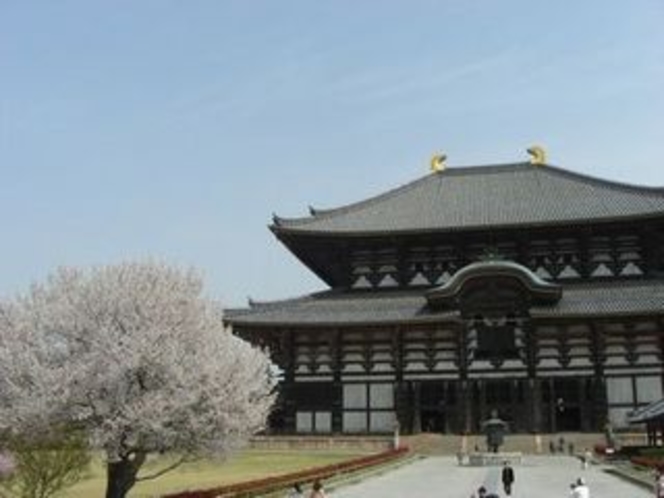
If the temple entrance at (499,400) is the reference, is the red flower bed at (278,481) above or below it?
below

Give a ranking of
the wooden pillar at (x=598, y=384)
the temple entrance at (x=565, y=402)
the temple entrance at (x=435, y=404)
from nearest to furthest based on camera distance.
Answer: the wooden pillar at (x=598, y=384), the temple entrance at (x=565, y=402), the temple entrance at (x=435, y=404)

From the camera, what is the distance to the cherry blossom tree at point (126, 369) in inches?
1069

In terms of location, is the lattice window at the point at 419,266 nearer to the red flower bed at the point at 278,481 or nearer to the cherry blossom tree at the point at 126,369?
the red flower bed at the point at 278,481

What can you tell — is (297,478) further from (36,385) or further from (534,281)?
(534,281)

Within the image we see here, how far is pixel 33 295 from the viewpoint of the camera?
30.2 meters

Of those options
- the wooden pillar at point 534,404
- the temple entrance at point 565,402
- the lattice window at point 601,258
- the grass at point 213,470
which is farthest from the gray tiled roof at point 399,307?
the grass at point 213,470

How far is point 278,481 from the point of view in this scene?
1379 inches

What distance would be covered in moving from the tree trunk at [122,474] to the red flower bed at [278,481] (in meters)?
1.20

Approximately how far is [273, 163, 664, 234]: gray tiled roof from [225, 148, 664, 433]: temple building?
0.21m

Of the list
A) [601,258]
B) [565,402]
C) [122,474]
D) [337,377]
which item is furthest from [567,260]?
[122,474]

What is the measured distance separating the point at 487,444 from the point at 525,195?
926 inches

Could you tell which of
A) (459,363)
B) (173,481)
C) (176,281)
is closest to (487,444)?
(459,363)

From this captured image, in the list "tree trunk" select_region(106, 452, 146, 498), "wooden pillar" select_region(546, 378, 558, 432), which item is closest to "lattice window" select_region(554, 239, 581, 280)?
"wooden pillar" select_region(546, 378, 558, 432)

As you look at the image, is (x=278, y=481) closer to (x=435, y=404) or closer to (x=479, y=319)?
(x=435, y=404)
